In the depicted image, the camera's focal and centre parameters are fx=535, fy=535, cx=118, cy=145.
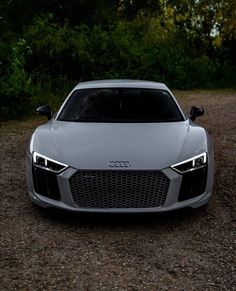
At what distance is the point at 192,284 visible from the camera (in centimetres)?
409

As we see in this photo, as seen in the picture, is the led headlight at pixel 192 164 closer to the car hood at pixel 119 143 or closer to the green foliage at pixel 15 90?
the car hood at pixel 119 143

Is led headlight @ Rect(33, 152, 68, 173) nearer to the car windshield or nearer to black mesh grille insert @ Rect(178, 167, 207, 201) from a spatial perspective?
the car windshield

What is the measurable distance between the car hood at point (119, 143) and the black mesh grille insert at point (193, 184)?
7.4 inches

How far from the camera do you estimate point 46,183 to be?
5.34 m

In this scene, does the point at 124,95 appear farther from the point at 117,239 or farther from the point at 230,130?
the point at 230,130

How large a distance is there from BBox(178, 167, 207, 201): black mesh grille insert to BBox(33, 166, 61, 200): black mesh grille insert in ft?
4.03

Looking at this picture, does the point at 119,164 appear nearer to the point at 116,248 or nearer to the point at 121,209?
the point at 121,209

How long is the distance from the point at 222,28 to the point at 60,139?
71.5 feet

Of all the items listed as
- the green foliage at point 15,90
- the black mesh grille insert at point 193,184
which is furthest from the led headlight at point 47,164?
the green foliage at point 15,90

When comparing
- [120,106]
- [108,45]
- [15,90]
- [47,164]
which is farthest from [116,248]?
[108,45]

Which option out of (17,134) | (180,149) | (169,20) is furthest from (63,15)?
(180,149)

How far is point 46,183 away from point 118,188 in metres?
0.76

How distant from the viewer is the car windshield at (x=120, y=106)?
251 inches

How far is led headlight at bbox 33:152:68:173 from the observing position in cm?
523
